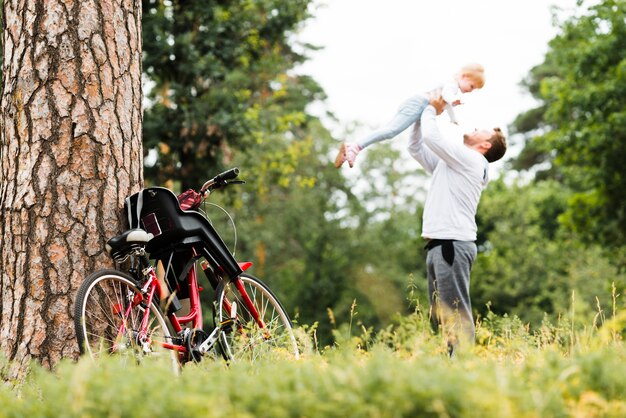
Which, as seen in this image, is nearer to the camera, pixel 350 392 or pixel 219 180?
pixel 350 392

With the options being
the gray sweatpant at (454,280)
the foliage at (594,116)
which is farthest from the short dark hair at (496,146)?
the foliage at (594,116)

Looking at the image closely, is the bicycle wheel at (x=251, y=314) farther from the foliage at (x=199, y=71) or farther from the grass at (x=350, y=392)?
the foliage at (x=199, y=71)

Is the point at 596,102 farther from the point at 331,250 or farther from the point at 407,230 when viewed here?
the point at 407,230

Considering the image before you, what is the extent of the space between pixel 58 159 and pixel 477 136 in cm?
289

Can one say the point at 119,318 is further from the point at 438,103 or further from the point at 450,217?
the point at 438,103

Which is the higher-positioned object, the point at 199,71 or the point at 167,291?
the point at 199,71

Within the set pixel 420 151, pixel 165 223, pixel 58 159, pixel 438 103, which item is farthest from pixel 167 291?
pixel 438 103

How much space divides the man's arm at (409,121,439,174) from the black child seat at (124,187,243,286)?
172 cm

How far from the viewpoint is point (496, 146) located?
20.0ft

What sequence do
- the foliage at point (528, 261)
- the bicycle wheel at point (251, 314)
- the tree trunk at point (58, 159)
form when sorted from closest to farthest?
the tree trunk at point (58, 159)
the bicycle wheel at point (251, 314)
the foliage at point (528, 261)

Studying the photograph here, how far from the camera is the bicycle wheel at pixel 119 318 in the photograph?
4680mm

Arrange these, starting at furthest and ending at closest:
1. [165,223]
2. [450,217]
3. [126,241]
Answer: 1. [450,217]
2. [165,223]
3. [126,241]

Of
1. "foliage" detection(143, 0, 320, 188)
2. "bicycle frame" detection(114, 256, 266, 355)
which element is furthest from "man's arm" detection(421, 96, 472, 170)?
"foliage" detection(143, 0, 320, 188)

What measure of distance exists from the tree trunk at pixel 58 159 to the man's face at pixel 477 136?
7.64ft
